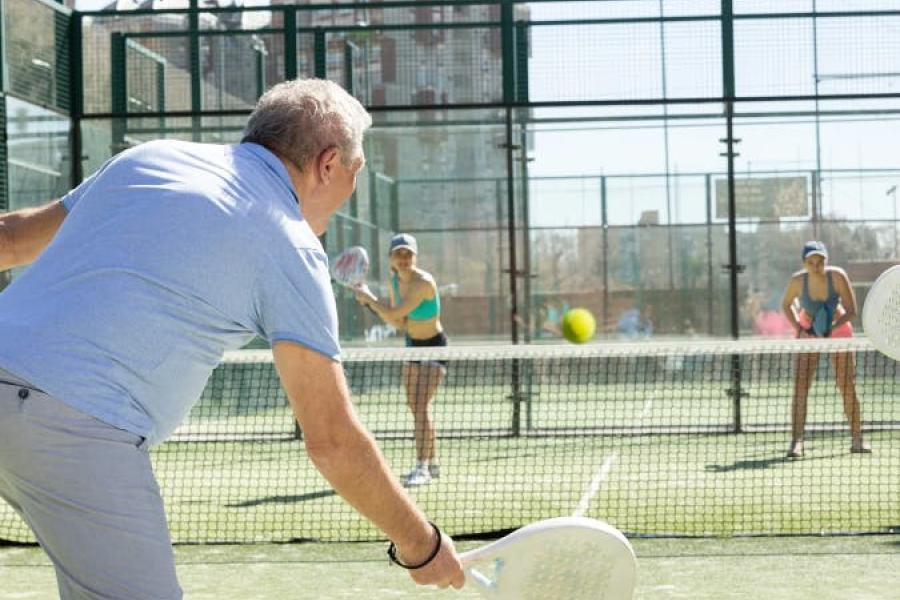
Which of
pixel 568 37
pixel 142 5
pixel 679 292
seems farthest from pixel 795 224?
pixel 142 5

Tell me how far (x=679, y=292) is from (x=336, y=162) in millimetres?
12077

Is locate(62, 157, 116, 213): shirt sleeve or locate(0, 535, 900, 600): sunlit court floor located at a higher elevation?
locate(62, 157, 116, 213): shirt sleeve

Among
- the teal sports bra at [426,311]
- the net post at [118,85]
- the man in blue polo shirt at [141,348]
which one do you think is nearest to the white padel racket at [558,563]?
the man in blue polo shirt at [141,348]

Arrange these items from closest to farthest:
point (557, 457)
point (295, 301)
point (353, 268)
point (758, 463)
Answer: point (295, 301) → point (353, 268) → point (758, 463) → point (557, 457)

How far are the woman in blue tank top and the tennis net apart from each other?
144 mm

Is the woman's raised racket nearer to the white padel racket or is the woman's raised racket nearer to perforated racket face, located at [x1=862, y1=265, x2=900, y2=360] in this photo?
perforated racket face, located at [x1=862, y1=265, x2=900, y2=360]

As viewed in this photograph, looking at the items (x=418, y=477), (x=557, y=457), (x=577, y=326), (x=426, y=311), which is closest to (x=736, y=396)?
(x=577, y=326)

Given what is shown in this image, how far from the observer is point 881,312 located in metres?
5.72

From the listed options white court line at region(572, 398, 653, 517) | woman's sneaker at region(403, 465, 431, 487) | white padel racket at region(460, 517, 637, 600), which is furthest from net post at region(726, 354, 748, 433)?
white padel racket at region(460, 517, 637, 600)

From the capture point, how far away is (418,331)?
1003cm

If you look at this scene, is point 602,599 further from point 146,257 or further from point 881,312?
point 881,312

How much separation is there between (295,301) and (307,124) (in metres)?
0.40

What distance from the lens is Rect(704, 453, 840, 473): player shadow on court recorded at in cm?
1024

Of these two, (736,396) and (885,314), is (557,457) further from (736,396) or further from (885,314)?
(885,314)
